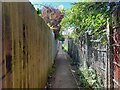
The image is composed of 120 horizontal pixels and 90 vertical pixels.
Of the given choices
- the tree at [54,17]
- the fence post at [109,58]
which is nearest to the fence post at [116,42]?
the fence post at [109,58]

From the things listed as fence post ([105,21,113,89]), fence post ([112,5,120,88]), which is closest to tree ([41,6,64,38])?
fence post ([105,21,113,89])

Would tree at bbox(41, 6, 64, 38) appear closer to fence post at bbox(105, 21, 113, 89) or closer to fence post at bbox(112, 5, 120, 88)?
fence post at bbox(105, 21, 113, 89)

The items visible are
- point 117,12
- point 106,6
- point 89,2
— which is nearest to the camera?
point 117,12

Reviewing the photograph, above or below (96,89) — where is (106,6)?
above

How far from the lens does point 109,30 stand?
534 cm

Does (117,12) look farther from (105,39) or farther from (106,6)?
(105,39)

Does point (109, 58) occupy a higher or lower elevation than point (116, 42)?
lower

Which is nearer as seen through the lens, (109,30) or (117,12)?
(117,12)

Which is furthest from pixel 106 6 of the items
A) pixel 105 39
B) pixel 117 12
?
pixel 105 39

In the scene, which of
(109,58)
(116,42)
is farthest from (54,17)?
(116,42)

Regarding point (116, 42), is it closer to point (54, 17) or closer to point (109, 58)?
point (109, 58)

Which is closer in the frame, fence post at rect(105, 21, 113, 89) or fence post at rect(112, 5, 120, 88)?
fence post at rect(112, 5, 120, 88)

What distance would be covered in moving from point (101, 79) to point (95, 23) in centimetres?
129

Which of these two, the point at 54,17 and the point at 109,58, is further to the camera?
the point at 54,17
